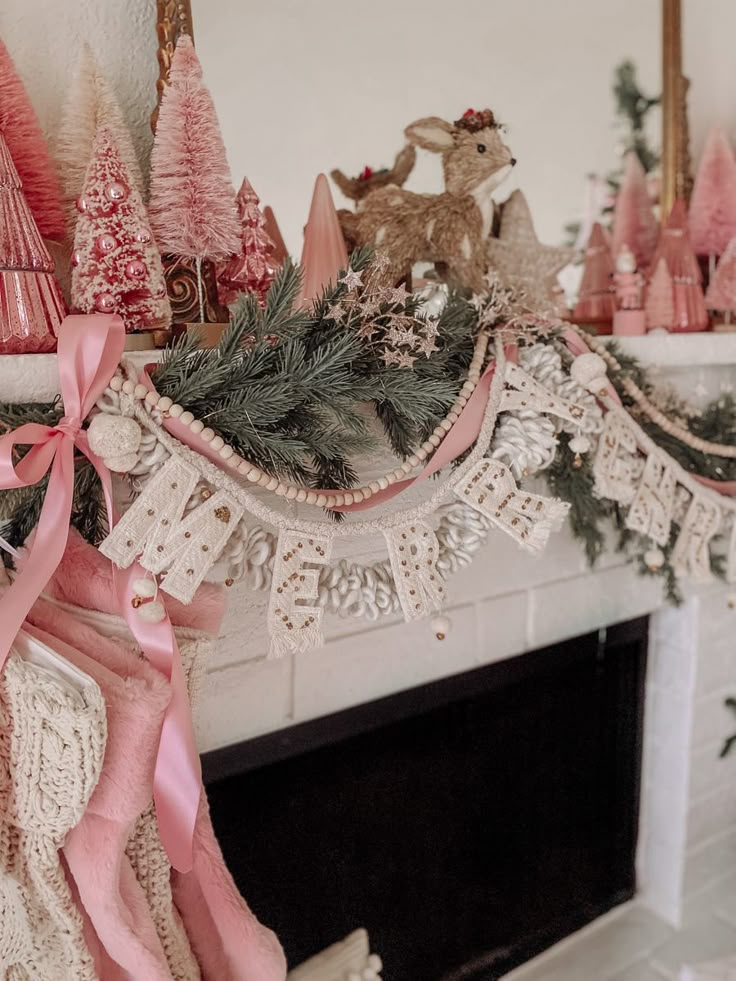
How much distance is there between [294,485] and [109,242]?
282 millimetres

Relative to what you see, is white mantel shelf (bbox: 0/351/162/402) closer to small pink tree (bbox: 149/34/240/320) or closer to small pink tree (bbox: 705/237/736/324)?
small pink tree (bbox: 149/34/240/320)

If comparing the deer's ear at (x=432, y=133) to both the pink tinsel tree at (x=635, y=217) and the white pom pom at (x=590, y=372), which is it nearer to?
the white pom pom at (x=590, y=372)

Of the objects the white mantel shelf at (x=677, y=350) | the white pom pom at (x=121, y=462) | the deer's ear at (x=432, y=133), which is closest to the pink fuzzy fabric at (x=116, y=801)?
the white pom pom at (x=121, y=462)

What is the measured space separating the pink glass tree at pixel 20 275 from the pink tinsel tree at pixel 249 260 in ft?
0.65

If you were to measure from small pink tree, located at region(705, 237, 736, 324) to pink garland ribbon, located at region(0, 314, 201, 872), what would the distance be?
3.30ft

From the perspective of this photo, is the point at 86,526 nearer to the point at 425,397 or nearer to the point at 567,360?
the point at 425,397

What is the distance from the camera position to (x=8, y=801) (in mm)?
650

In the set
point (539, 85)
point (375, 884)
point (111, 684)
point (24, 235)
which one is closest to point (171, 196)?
point (24, 235)

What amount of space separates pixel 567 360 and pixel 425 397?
24 cm

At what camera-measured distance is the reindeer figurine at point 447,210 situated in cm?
96

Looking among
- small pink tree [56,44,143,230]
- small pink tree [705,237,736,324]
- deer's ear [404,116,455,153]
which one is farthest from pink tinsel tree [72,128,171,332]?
small pink tree [705,237,736,324]

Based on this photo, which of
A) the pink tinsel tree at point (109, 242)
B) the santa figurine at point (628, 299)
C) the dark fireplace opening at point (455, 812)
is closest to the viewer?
the pink tinsel tree at point (109, 242)

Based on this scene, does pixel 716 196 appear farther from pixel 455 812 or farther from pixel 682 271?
pixel 455 812

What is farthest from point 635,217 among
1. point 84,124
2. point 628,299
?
point 84,124
